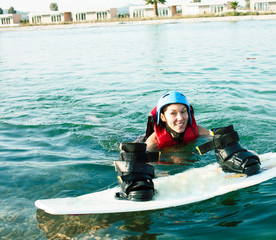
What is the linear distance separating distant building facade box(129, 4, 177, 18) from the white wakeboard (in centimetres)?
6661

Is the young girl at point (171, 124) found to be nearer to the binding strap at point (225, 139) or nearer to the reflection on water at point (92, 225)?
the binding strap at point (225, 139)

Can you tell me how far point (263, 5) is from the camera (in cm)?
6003

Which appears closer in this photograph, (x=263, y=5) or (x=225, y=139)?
(x=225, y=139)

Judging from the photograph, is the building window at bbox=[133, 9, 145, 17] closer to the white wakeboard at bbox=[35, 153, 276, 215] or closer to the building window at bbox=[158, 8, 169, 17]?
the building window at bbox=[158, 8, 169, 17]

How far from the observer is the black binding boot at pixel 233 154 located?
3.66m

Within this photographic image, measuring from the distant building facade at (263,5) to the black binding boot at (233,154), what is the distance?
60.1 metres

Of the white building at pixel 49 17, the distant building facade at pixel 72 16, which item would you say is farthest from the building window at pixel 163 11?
the white building at pixel 49 17

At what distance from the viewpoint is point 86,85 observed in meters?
10.9

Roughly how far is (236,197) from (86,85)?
25.8ft

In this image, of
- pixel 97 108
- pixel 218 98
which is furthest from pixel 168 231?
pixel 218 98

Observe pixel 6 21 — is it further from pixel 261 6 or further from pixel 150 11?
pixel 261 6

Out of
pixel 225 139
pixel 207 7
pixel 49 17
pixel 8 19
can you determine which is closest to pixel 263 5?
pixel 207 7

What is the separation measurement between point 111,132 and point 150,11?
67.0 metres

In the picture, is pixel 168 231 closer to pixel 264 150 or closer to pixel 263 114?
pixel 264 150
